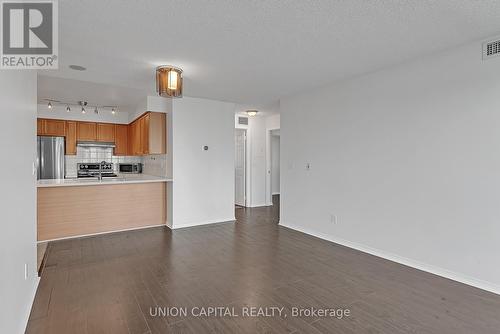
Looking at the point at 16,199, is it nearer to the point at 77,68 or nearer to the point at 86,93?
the point at 77,68

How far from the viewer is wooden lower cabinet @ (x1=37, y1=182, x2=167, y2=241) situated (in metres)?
4.07

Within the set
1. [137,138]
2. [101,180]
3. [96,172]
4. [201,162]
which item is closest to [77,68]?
[101,180]

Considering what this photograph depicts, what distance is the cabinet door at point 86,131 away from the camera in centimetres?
645

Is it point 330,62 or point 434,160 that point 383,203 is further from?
point 330,62

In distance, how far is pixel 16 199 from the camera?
6.01ft

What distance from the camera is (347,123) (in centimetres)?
396

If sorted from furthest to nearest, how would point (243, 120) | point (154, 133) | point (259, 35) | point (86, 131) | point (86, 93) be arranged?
point (243, 120) < point (86, 131) < point (154, 133) < point (86, 93) < point (259, 35)

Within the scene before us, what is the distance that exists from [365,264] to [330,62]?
8.40 feet

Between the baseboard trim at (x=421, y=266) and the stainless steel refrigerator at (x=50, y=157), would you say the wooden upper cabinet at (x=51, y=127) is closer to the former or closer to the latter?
the stainless steel refrigerator at (x=50, y=157)

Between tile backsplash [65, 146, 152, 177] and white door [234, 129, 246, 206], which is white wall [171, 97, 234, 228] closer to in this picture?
tile backsplash [65, 146, 152, 177]

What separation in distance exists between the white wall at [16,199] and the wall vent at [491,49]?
158 inches

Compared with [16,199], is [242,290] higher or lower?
lower

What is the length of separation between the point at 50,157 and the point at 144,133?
8.41ft

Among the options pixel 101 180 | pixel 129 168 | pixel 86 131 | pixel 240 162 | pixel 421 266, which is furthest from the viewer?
Answer: pixel 240 162
